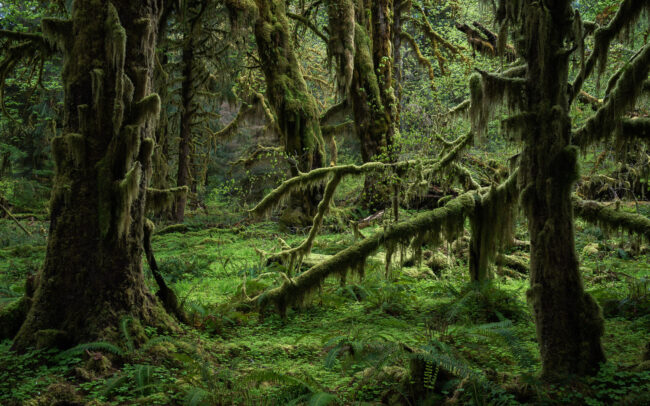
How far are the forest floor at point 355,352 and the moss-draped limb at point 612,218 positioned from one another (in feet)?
0.85

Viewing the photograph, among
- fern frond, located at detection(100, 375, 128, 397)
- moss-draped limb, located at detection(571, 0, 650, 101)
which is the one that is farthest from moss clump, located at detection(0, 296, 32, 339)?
moss-draped limb, located at detection(571, 0, 650, 101)

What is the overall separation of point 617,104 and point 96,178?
19.3ft

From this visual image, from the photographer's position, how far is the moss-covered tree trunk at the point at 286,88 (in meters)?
12.4

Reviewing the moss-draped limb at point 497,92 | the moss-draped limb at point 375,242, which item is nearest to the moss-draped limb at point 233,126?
the moss-draped limb at point 375,242

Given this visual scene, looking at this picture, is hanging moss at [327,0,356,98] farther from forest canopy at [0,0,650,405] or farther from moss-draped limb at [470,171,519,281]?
moss-draped limb at [470,171,519,281]

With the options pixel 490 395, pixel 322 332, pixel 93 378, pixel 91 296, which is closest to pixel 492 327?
pixel 490 395

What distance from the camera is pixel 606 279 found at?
7.95m

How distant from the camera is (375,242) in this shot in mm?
6395

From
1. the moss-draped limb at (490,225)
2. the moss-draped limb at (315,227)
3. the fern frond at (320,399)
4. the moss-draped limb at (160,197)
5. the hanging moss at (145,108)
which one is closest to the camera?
the fern frond at (320,399)

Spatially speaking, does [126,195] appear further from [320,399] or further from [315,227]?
[315,227]

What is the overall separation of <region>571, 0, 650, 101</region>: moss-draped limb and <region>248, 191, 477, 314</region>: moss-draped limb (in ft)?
7.96

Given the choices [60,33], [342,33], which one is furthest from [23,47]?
[342,33]

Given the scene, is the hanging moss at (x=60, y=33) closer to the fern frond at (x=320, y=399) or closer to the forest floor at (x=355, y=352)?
the forest floor at (x=355, y=352)

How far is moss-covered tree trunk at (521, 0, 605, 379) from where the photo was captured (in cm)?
394
